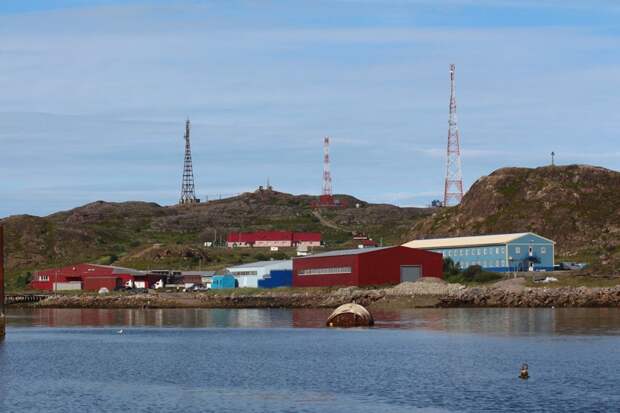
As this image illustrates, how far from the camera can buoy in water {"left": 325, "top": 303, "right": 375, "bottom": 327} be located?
8125 cm

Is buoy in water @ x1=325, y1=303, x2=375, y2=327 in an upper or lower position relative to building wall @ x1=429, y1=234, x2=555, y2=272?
lower

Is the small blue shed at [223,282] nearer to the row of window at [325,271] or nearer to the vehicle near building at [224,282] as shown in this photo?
the vehicle near building at [224,282]

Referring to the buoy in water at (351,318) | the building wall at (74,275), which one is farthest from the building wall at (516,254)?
the buoy in water at (351,318)

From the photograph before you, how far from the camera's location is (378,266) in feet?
406

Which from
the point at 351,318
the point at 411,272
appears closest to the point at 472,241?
the point at 411,272

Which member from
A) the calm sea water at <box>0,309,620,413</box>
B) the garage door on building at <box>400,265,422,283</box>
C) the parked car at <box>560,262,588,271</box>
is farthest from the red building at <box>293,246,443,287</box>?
the calm sea water at <box>0,309,620,413</box>

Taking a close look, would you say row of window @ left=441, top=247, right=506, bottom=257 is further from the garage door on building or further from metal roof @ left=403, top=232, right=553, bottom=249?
the garage door on building

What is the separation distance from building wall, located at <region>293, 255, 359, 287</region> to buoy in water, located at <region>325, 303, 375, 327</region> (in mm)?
40300

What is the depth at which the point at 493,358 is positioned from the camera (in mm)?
54781

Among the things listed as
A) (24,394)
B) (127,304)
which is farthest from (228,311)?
(24,394)

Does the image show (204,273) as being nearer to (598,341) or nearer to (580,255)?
(580,255)

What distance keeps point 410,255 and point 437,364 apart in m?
73.4

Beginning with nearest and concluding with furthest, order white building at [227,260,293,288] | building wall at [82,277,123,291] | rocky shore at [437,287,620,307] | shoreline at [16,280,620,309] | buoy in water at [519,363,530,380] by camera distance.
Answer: buoy in water at [519,363,530,380], rocky shore at [437,287,620,307], shoreline at [16,280,620,309], white building at [227,260,293,288], building wall at [82,277,123,291]

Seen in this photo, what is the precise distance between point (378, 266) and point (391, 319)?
33497 mm
